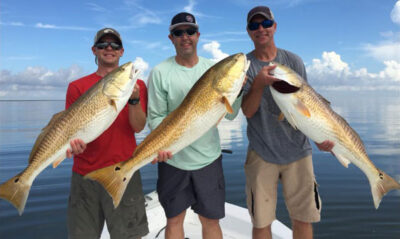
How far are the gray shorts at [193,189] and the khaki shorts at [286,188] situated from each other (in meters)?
0.49

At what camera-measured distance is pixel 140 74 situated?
3420mm

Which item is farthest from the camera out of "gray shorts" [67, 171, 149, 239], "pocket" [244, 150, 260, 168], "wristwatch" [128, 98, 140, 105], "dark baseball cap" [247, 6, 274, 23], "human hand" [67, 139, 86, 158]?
"pocket" [244, 150, 260, 168]

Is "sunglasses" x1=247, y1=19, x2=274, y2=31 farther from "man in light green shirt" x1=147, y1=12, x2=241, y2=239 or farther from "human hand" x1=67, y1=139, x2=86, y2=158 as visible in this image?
"human hand" x1=67, y1=139, x2=86, y2=158

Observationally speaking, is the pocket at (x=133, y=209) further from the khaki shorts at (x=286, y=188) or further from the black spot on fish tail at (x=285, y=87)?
the black spot on fish tail at (x=285, y=87)

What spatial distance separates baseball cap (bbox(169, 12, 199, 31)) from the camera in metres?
3.68

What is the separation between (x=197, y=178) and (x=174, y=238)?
34.7 inches

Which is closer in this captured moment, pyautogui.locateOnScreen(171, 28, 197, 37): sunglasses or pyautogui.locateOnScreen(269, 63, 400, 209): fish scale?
pyautogui.locateOnScreen(269, 63, 400, 209): fish scale

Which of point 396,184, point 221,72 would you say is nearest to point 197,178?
point 221,72

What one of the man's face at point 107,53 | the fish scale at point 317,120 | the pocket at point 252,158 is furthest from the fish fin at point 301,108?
the man's face at point 107,53

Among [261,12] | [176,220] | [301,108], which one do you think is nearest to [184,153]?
[176,220]

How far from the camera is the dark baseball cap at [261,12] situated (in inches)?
152

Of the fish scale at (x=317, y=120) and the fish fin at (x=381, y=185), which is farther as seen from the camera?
the fish fin at (x=381, y=185)

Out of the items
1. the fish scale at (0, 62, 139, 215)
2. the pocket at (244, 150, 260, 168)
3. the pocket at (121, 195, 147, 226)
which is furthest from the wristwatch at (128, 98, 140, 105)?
the pocket at (244, 150, 260, 168)

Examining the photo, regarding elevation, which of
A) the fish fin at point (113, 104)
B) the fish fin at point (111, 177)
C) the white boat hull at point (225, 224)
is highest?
the fish fin at point (113, 104)
